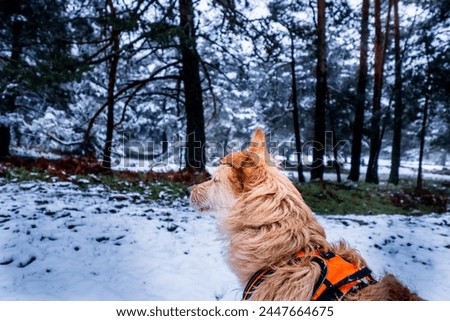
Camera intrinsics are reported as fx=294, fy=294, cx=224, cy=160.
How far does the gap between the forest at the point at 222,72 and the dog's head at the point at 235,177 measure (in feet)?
11.8

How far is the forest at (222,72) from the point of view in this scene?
7312 millimetres

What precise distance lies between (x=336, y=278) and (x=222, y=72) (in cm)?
815

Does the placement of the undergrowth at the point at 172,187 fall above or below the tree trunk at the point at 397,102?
below

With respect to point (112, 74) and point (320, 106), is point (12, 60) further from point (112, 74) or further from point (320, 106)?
point (320, 106)

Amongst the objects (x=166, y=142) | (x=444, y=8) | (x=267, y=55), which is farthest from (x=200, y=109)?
(x=444, y=8)

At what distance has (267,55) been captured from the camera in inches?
330

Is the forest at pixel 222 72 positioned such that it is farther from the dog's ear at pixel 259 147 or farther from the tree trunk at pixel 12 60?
the dog's ear at pixel 259 147

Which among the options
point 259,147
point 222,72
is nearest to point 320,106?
point 222,72

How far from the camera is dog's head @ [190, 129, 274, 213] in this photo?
2.45 meters

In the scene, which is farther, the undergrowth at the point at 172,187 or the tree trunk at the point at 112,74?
the tree trunk at the point at 112,74

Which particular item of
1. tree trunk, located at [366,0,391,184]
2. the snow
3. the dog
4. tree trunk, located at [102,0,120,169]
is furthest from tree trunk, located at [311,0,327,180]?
the dog

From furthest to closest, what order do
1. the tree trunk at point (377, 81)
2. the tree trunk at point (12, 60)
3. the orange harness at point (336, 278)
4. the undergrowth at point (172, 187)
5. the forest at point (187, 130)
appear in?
1. the tree trunk at point (377, 81)
2. the tree trunk at point (12, 60)
3. the undergrowth at point (172, 187)
4. the forest at point (187, 130)
5. the orange harness at point (336, 278)

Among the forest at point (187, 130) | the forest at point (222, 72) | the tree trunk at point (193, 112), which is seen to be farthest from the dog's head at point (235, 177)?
the tree trunk at point (193, 112)

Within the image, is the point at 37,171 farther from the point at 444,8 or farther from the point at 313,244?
the point at 444,8
